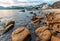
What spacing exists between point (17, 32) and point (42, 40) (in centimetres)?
243

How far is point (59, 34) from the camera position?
12609mm

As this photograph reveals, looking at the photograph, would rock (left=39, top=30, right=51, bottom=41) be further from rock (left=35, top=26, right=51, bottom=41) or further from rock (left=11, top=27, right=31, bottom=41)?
rock (left=11, top=27, right=31, bottom=41)

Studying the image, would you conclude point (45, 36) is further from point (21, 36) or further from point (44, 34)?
point (21, 36)

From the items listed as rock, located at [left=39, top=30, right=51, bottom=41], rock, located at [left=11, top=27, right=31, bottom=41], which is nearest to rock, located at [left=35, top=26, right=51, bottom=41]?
rock, located at [left=39, top=30, right=51, bottom=41]

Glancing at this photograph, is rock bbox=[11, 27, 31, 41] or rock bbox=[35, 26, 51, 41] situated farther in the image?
rock bbox=[35, 26, 51, 41]

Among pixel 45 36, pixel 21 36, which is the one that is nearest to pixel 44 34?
pixel 45 36

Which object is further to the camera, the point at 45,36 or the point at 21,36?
the point at 45,36

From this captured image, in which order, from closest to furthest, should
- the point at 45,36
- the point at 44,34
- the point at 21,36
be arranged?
the point at 21,36
the point at 45,36
the point at 44,34

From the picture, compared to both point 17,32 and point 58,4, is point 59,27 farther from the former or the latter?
point 58,4

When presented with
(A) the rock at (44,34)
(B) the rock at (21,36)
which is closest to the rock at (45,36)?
(A) the rock at (44,34)

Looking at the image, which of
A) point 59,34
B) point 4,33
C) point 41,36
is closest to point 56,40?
point 41,36

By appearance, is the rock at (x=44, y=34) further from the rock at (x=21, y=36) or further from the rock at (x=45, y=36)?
the rock at (x=21, y=36)

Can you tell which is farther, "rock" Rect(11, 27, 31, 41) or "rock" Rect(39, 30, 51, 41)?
"rock" Rect(39, 30, 51, 41)

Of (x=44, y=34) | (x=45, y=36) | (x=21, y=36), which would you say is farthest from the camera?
(x=44, y=34)
